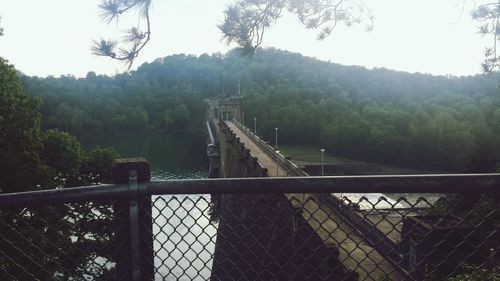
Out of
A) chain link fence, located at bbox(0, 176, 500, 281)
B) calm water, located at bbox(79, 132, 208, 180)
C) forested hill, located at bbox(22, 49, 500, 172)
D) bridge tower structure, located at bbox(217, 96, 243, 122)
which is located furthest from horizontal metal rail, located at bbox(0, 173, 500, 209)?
bridge tower structure, located at bbox(217, 96, 243, 122)

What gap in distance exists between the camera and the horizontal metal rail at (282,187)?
2.46m

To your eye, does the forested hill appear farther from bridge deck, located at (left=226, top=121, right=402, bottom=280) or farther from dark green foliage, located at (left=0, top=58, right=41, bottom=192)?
dark green foliage, located at (left=0, top=58, right=41, bottom=192)

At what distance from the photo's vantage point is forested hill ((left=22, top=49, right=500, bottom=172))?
59031 mm

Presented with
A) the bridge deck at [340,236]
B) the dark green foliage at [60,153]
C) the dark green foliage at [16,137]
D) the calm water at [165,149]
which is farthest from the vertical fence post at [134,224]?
the calm water at [165,149]

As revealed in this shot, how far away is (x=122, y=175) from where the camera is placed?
2557 mm

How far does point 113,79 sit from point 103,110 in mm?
20428

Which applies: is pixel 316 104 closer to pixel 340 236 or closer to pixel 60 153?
pixel 60 153

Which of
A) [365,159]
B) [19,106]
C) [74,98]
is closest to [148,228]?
[19,106]

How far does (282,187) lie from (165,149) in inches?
3021

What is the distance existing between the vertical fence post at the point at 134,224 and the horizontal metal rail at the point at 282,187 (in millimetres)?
56

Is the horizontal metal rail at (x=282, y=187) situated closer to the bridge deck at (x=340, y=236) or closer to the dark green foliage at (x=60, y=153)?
the bridge deck at (x=340, y=236)

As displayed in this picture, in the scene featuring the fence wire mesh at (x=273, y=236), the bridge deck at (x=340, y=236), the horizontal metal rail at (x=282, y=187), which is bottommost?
the bridge deck at (x=340, y=236)

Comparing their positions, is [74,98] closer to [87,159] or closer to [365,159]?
[365,159]

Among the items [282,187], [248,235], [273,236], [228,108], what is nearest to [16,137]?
[248,235]
